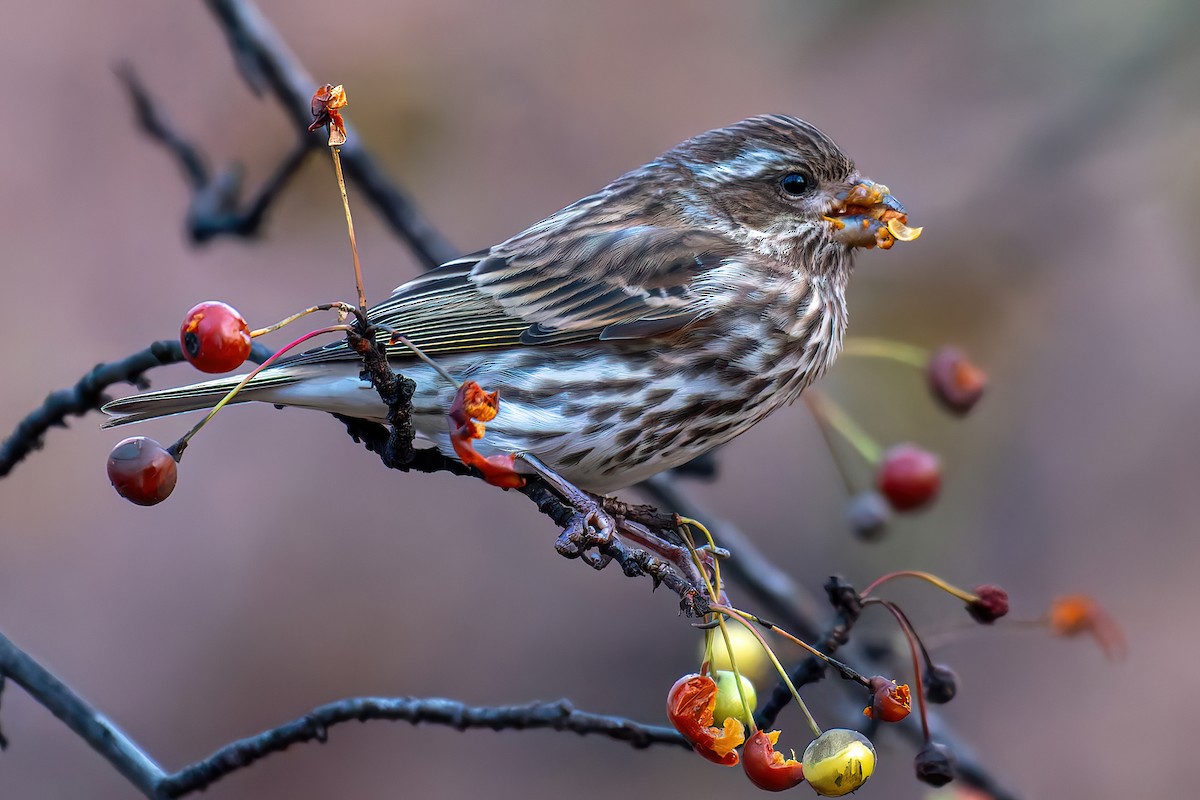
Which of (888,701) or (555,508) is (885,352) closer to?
(555,508)

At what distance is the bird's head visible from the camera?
488 centimetres

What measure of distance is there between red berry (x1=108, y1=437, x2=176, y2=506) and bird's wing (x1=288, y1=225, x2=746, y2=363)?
4.64ft

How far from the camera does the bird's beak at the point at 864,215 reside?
4793mm

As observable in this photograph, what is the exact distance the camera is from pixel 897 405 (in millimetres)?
6500

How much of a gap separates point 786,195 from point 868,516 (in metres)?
1.25

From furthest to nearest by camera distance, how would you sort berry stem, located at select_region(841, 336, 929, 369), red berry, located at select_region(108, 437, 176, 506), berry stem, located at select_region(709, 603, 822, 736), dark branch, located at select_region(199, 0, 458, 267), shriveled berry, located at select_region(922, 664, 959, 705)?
dark branch, located at select_region(199, 0, 458, 267), berry stem, located at select_region(841, 336, 929, 369), shriveled berry, located at select_region(922, 664, 959, 705), red berry, located at select_region(108, 437, 176, 506), berry stem, located at select_region(709, 603, 822, 736)

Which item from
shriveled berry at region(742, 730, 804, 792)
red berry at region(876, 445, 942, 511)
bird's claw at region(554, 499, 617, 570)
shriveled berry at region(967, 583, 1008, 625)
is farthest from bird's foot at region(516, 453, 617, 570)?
red berry at region(876, 445, 942, 511)

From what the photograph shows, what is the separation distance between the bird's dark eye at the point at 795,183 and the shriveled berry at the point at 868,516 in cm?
118

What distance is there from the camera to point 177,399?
4012 millimetres

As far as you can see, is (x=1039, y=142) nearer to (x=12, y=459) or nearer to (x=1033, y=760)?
(x=1033, y=760)

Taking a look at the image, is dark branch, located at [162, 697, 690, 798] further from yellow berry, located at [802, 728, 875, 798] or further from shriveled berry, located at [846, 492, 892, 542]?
shriveled berry, located at [846, 492, 892, 542]

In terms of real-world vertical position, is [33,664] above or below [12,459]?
below

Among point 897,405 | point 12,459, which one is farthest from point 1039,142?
point 12,459

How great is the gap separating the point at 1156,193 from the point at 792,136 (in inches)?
88.7
